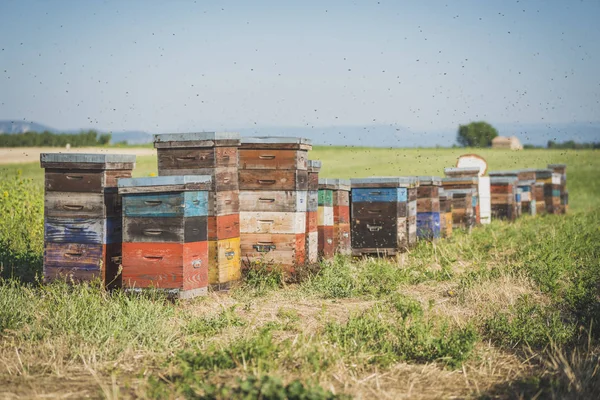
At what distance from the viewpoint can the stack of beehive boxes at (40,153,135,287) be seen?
24.0 feet

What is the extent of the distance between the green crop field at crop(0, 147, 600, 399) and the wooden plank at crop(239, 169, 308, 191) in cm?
107

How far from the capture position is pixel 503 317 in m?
6.14

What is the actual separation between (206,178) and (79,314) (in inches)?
75.9

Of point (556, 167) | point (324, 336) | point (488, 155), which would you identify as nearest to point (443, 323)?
point (324, 336)

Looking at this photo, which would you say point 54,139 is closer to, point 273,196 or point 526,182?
point 526,182

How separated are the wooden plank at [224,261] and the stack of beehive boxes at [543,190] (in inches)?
580

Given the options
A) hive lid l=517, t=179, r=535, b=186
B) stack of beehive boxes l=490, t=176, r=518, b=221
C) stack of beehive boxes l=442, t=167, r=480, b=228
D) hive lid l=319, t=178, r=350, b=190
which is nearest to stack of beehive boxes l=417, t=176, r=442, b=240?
hive lid l=319, t=178, r=350, b=190

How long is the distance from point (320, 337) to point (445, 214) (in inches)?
339

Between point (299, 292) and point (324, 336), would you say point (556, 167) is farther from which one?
point (324, 336)

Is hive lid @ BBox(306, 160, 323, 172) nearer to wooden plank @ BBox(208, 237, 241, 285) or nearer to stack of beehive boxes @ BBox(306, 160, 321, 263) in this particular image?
stack of beehive boxes @ BBox(306, 160, 321, 263)

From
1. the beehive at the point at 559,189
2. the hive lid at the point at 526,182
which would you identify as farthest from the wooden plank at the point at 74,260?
the beehive at the point at 559,189

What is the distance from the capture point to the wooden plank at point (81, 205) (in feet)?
24.0

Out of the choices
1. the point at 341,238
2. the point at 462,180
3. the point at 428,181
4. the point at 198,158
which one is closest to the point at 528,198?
the point at 462,180

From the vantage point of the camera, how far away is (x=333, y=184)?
10.4 metres
